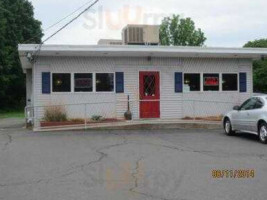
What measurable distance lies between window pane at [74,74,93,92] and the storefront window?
4687 mm

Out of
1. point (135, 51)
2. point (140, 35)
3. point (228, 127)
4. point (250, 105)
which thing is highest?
point (140, 35)

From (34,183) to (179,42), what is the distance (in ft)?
188

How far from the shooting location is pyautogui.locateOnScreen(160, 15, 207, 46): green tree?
65.1 m

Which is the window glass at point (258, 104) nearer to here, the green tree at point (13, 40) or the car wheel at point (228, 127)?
the car wheel at point (228, 127)

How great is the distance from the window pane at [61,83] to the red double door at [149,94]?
137 inches

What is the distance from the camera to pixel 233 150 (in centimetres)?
1354

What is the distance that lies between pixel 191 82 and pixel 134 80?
9.74ft

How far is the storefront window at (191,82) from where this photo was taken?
23.1 metres

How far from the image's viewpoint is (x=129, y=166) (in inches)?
425

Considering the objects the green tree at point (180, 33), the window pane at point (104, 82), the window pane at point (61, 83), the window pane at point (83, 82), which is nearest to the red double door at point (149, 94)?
the window pane at point (104, 82)

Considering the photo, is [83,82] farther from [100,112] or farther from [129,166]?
[129,166]

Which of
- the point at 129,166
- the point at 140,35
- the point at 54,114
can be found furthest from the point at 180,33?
the point at 129,166
